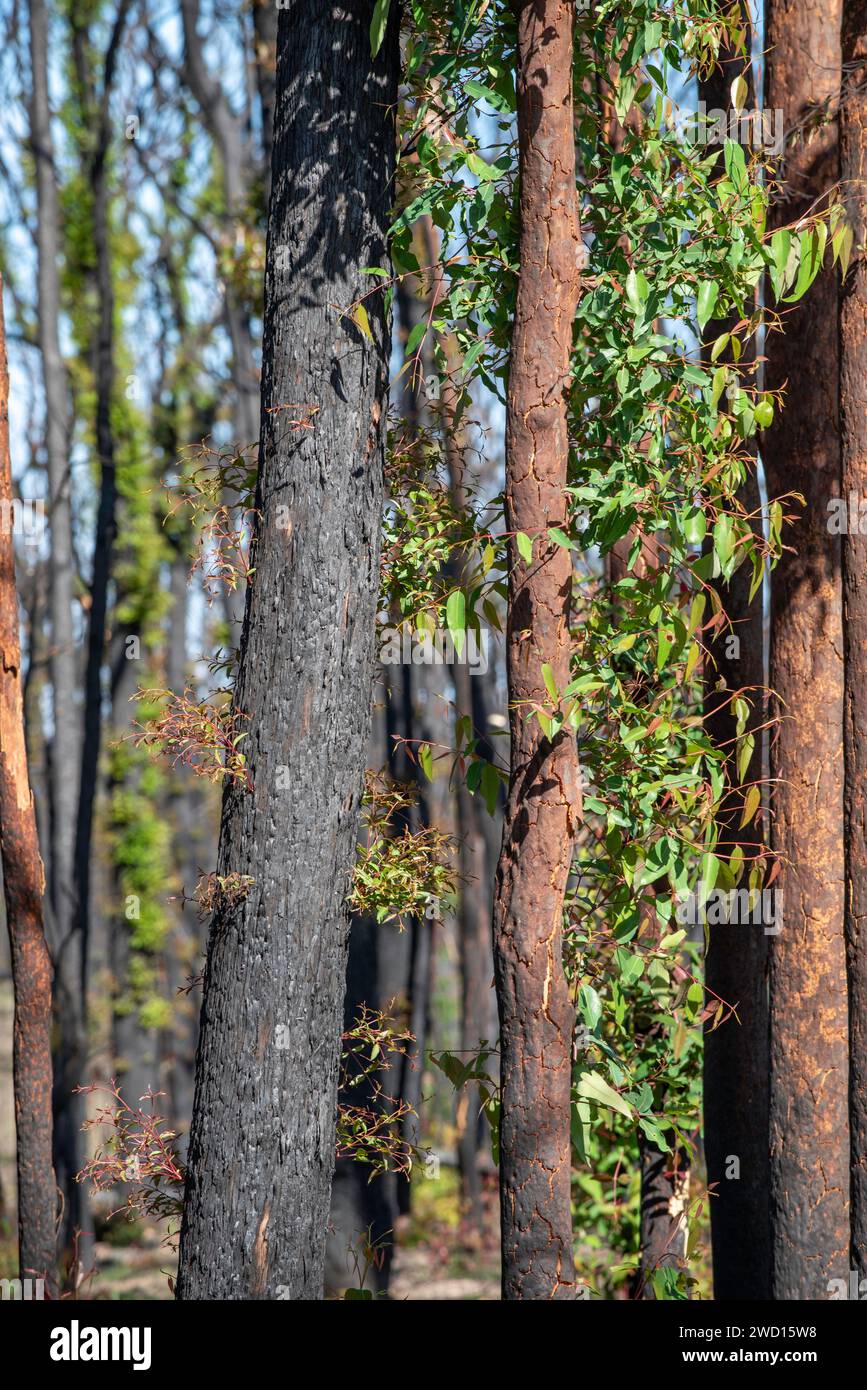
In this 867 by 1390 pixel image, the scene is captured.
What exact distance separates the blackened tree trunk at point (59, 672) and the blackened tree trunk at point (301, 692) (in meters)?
7.22

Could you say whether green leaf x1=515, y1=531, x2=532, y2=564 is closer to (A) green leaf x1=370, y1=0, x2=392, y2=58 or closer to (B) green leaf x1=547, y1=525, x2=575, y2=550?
(B) green leaf x1=547, y1=525, x2=575, y2=550

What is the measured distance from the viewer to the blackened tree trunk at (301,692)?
3777 mm

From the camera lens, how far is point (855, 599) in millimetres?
4766

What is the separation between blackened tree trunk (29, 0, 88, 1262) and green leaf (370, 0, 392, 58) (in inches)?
298

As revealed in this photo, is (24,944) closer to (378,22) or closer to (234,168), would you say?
(378,22)

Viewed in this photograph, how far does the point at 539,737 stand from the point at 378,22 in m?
2.39

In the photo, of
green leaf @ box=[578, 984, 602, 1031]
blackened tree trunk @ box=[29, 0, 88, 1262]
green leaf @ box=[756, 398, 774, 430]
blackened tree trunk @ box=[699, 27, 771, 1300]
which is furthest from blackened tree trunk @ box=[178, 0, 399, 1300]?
blackened tree trunk @ box=[29, 0, 88, 1262]

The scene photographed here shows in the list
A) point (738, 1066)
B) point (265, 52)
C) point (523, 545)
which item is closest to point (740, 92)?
point (523, 545)

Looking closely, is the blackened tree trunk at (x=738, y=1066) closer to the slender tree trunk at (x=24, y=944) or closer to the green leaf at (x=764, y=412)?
the green leaf at (x=764, y=412)

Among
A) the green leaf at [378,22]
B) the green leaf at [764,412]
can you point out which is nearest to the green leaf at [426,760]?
the green leaf at [764,412]

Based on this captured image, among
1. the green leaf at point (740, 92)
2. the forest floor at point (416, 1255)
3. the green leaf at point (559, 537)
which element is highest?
the green leaf at point (740, 92)

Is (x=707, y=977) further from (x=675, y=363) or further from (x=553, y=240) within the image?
(x=553, y=240)

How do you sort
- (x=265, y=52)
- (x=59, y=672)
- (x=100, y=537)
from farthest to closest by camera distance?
(x=100, y=537) < (x=59, y=672) < (x=265, y=52)

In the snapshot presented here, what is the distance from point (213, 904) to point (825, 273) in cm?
357
